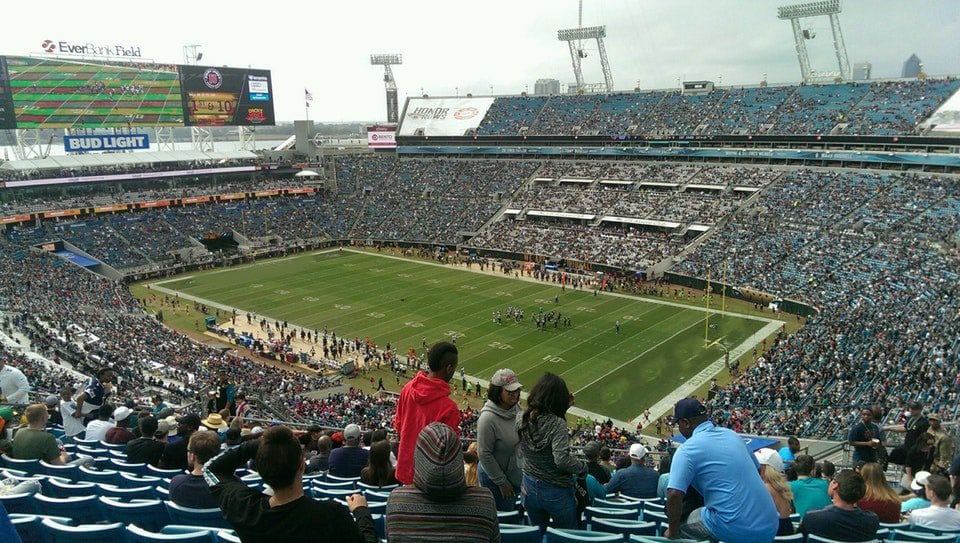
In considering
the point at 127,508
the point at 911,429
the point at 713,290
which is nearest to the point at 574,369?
the point at 713,290

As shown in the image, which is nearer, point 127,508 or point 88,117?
point 127,508

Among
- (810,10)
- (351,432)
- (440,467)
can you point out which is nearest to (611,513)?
(351,432)

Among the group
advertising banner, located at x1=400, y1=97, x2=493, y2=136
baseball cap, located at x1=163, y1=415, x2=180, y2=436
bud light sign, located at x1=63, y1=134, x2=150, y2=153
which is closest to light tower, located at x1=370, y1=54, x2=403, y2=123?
advertising banner, located at x1=400, y1=97, x2=493, y2=136

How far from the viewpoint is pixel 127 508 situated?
18.7 ft

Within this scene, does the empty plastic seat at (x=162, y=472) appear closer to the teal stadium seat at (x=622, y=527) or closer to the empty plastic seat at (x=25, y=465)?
the empty plastic seat at (x=25, y=465)

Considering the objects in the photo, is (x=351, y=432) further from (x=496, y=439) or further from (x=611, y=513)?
(x=611, y=513)

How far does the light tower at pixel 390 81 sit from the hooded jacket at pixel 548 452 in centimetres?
10798

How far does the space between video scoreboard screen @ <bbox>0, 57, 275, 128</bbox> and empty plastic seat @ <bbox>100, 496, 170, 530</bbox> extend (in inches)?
2363

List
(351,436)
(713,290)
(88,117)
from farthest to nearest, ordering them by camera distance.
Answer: (88,117) < (713,290) < (351,436)

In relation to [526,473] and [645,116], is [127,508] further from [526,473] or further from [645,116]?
[645,116]

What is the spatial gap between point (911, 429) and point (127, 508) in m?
9.96

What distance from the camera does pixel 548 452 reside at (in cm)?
506

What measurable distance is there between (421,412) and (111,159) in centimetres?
7002

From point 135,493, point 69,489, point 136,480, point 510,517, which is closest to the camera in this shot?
point 510,517
